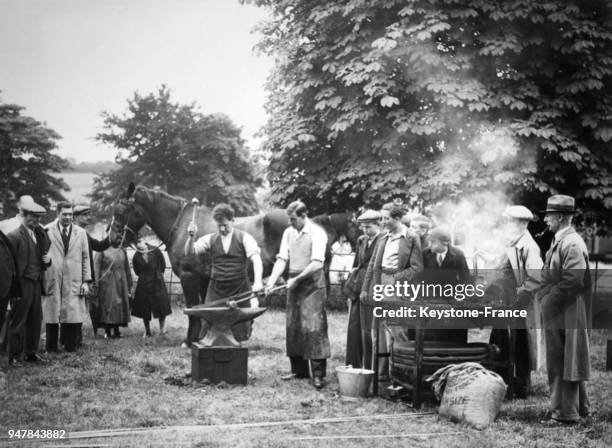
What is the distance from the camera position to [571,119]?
1171cm

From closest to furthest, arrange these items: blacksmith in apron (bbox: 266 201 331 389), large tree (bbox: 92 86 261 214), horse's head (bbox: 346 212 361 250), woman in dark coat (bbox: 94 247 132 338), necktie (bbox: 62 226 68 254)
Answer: blacksmith in apron (bbox: 266 201 331 389)
necktie (bbox: 62 226 68 254)
woman in dark coat (bbox: 94 247 132 338)
large tree (bbox: 92 86 261 214)
horse's head (bbox: 346 212 361 250)

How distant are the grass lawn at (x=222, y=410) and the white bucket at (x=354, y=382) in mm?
152

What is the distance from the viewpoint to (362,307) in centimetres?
696

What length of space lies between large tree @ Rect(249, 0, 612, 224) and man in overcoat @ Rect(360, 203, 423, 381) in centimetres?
500

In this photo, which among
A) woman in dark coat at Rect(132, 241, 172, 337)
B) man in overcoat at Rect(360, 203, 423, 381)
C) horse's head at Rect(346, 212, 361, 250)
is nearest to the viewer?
man in overcoat at Rect(360, 203, 423, 381)

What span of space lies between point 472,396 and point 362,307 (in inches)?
75.3

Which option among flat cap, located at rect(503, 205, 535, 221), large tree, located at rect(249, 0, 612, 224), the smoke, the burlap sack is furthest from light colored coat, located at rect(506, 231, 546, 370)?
large tree, located at rect(249, 0, 612, 224)

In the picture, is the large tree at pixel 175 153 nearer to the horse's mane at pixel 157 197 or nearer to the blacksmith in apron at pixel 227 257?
the horse's mane at pixel 157 197

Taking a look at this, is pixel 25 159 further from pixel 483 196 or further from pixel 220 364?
pixel 483 196

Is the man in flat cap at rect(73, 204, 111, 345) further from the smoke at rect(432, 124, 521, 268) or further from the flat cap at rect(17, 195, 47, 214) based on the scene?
the smoke at rect(432, 124, 521, 268)

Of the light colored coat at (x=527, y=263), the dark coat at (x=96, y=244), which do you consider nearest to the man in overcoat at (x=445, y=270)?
the light colored coat at (x=527, y=263)

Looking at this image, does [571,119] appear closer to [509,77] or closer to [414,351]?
[509,77]

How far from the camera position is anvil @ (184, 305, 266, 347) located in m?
6.81

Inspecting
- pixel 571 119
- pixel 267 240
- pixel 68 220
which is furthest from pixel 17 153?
pixel 571 119
